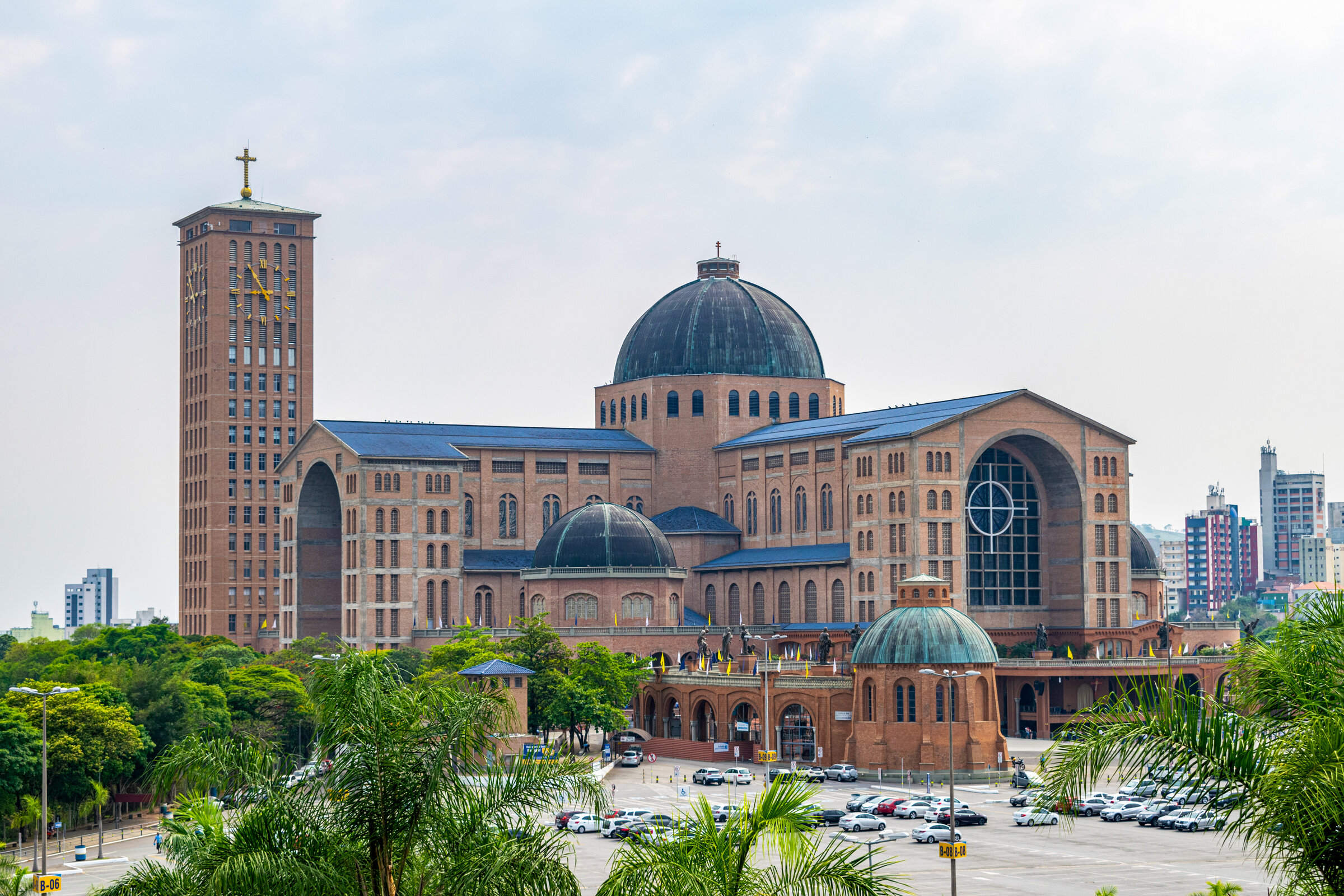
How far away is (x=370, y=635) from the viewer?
14238 centimetres

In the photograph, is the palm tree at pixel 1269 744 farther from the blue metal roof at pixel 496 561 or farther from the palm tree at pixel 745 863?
the blue metal roof at pixel 496 561

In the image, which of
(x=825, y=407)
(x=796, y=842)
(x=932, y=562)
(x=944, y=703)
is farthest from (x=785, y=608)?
(x=796, y=842)

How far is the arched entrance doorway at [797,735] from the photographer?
11394cm

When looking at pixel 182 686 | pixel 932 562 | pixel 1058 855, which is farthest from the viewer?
pixel 932 562

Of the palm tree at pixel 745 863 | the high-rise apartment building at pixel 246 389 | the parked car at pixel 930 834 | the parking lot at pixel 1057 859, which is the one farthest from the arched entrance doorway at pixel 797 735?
the palm tree at pixel 745 863

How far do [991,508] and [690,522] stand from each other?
87.5 ft

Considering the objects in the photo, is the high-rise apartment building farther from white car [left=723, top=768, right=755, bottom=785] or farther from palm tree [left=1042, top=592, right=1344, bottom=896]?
palm tree [left=1042, top=592, right=1344, bottom=896]

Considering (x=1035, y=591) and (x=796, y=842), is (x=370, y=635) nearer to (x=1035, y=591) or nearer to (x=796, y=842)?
Result: (x=1035, y=591)

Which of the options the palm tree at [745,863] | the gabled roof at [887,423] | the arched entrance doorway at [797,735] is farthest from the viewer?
the gabled roof at [887,423]

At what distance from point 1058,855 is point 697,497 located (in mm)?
89217

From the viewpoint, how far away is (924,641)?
107125 millimetres

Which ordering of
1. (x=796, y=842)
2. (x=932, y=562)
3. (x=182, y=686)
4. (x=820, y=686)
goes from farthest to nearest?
1. (x=932, y=562)
2. (x=820, y=686)
3. (x=182, y=686)
4. (x=796, y=842)

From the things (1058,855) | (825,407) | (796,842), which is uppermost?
(825,407)

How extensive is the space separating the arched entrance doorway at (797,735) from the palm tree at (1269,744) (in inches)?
3652
